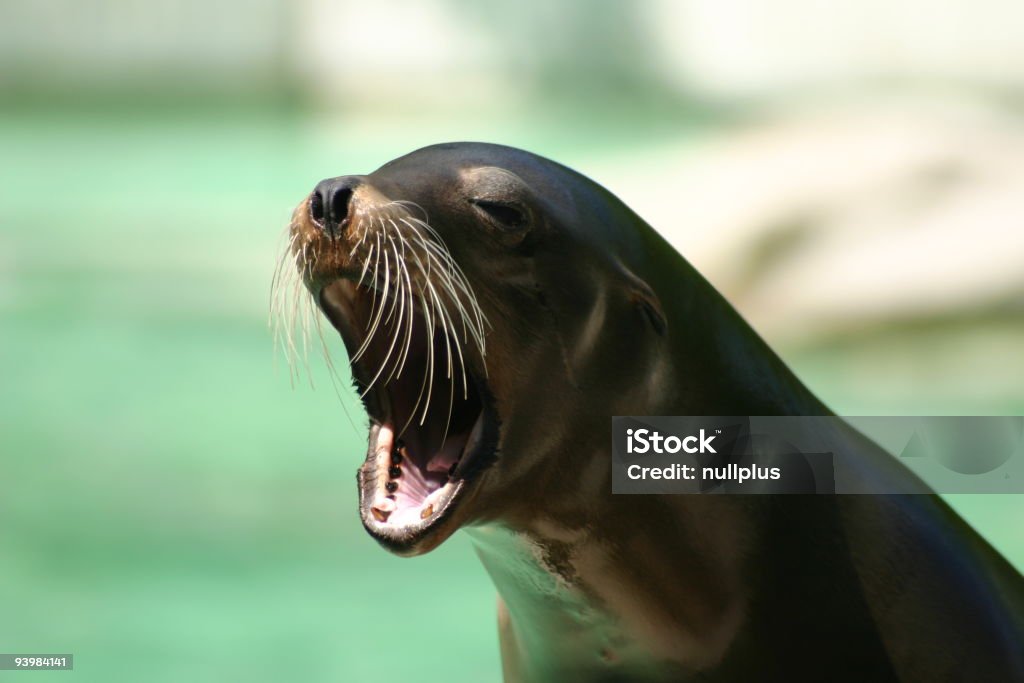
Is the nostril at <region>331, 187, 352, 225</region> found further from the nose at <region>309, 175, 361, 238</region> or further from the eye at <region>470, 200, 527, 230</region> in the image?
the eye at <region>470, 200, 527, 230</region>

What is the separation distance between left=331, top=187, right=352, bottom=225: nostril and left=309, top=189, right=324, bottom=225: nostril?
0.05 ft

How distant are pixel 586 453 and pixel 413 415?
0.25 m

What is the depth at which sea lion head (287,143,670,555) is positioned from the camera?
177cm

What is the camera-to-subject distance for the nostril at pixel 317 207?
1.77 meters

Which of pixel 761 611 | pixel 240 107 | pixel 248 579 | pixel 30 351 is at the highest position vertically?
pixel 240 107

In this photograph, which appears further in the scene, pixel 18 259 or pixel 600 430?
pixel 18 259

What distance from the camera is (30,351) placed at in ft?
20.2

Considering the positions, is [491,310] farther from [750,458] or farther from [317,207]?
[750,458]

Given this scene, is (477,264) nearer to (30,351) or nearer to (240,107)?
(30,351)

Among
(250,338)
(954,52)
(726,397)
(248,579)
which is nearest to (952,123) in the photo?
(954,52)

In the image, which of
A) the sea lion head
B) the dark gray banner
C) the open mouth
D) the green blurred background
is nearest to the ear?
the sea lion head

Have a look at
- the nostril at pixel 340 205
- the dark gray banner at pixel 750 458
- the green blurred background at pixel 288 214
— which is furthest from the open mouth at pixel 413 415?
the green blurred background at pixel 288 214

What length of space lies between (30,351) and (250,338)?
3.10ft

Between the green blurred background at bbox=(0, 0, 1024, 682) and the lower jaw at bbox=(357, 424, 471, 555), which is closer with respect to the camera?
the lower jaw at bbox=(357, 424, 471, 555)
